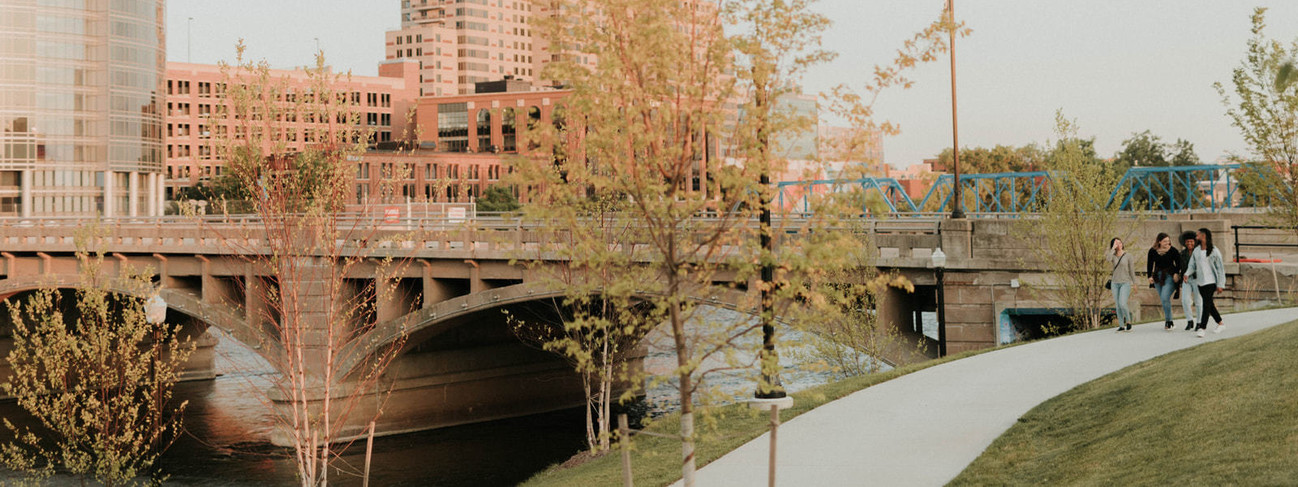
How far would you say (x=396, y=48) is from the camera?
610 ft

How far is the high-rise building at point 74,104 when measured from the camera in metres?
93.7

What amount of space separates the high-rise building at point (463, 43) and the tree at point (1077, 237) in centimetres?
16457

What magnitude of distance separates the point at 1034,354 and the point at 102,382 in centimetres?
1431

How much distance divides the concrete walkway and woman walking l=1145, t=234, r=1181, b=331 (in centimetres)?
55

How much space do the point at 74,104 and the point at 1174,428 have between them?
334ft

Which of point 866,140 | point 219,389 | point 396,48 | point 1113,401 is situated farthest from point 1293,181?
point 396,48

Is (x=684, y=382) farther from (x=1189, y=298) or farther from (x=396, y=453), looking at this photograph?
(x=396, y=453)

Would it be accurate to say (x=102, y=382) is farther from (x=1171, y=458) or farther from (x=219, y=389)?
(x=219, y=389)

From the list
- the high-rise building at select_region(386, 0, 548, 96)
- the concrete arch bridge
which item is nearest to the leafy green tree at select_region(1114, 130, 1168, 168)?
the concrete arch bridge

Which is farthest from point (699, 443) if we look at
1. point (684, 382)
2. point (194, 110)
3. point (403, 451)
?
point (194, 110)

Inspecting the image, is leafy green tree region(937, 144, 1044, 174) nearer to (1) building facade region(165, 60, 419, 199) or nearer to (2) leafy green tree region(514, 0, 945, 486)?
(1) building facade region(165, 60, 419, 199)

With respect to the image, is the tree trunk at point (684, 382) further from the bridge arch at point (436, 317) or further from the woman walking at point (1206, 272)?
the bridge arch at point (436, 317)

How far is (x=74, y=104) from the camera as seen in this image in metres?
95.8

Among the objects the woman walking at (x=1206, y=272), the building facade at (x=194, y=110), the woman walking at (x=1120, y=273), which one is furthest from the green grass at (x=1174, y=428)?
the building facade at (x=194, y=110)
